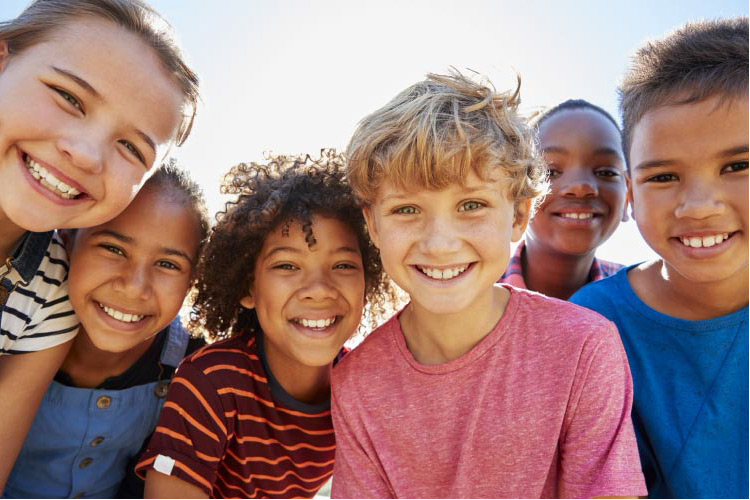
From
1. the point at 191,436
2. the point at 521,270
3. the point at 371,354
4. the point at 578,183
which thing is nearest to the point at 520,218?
the point at 371,354

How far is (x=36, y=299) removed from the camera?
7.96ft

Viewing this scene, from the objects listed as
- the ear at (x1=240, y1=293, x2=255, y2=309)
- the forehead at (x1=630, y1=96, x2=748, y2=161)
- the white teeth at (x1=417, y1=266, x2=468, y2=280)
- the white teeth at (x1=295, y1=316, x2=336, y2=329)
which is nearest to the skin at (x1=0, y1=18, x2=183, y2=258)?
the ear at (x1=240, y1=293, x2=255, y2=309)

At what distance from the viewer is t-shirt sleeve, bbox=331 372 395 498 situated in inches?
85.1

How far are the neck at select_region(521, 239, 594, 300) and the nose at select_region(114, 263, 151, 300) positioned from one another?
211 centimetres

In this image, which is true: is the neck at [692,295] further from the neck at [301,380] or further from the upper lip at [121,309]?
the upper lip at [121,309]

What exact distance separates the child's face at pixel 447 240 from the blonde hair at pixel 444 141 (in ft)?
0.17

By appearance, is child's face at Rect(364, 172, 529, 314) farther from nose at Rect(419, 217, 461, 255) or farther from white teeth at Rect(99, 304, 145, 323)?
white teeth at Rect(99, 304, 145, 323)

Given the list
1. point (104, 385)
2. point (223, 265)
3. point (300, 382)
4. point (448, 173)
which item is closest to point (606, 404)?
point (448, 173)

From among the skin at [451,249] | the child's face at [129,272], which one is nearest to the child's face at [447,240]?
the skin at [451,249]

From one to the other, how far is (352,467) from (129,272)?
1.22m

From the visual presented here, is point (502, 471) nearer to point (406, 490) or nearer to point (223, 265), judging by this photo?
point (406, 490)

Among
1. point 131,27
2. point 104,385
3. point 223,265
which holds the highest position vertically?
point 131,27

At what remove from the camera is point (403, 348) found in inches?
88.9

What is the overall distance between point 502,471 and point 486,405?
221 mm
